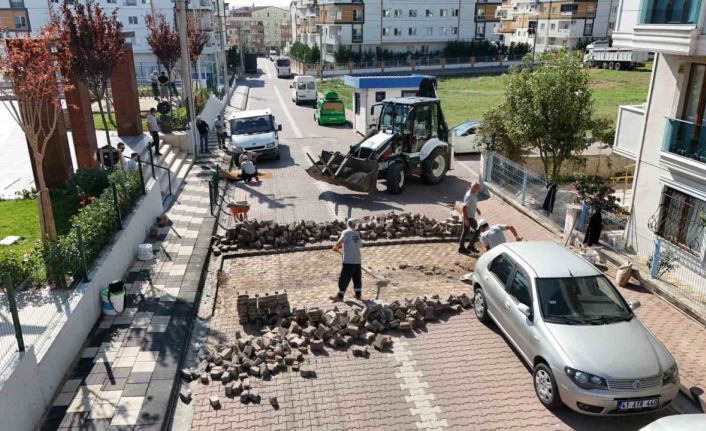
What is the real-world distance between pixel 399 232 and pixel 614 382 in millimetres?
7157

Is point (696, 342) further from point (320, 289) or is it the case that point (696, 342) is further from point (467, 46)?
point (467, 46)

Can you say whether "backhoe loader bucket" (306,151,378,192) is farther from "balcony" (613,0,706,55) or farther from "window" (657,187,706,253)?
"window" (657,187,706,253)

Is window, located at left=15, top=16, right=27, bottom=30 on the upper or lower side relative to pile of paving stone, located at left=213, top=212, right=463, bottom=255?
upper

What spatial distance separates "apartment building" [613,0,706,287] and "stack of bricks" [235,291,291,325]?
22.8 ft

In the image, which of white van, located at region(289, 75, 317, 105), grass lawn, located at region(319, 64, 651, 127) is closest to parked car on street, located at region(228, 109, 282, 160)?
grass lawn, located at region(319, 64, 651, 127)

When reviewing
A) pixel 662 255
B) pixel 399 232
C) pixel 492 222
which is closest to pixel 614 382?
pixel 662 255

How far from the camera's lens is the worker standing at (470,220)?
11891mm

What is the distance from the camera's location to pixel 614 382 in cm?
617

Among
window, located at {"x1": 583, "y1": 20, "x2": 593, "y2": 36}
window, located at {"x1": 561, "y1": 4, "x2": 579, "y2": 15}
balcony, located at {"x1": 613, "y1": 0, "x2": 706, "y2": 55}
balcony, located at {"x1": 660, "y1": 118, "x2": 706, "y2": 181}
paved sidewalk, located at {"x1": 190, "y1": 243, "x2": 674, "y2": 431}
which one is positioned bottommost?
paved sidewalk, located at {"x1": 190, "y1": 243, "x2": 674, "y2": 431}

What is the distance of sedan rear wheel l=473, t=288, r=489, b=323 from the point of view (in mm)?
8695

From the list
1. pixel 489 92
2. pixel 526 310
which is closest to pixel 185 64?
pixel 526 310

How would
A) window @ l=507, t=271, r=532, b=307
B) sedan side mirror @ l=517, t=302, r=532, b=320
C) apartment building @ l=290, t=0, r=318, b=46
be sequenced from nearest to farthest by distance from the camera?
sedan side mirror @ l=517, t=302, r=532, b=320, window @ l=507, t=271, r=532, b=307, apartment building @ l=290, t=0, r=318, b=46

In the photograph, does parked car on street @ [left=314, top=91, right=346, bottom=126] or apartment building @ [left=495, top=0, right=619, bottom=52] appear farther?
apartment building @ [left=495, top=0, right=619, bottom=52]

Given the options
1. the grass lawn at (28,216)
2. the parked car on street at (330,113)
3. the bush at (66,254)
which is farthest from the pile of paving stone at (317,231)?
the parked car on street at (330,113)
